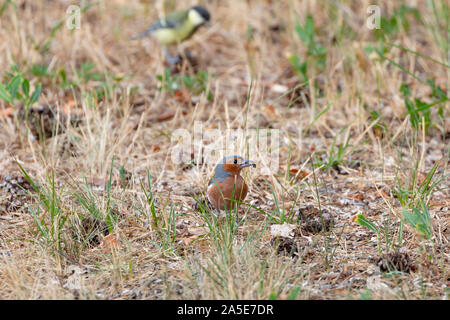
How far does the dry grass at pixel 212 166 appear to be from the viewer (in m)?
3.06

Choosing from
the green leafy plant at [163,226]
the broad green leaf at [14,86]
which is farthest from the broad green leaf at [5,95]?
the green leafy plant at [163,226]

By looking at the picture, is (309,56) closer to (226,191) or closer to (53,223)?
(226,191)

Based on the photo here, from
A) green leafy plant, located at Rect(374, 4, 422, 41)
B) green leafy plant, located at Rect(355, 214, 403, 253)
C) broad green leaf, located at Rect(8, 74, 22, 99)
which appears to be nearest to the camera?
green leafy plant, located at Rect(355, 214, 403, 253)

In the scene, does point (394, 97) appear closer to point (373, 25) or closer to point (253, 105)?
point (253, 105)

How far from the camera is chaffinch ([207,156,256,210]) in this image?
12.2ft

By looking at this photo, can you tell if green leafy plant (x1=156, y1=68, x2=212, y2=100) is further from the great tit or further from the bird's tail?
the bird's tail

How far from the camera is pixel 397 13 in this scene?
6.85 meters

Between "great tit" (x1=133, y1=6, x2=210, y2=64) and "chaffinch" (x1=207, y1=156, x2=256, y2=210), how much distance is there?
310 centimetres

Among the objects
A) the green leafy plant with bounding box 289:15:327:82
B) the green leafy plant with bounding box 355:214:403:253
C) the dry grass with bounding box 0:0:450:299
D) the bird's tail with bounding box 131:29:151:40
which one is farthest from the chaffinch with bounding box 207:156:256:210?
the bird's tail with bounding box 131:29:151:40

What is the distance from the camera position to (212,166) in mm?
4422

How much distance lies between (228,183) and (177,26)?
11.4 ft

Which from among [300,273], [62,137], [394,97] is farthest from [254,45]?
[300,273]

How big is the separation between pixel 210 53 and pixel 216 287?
180 inches

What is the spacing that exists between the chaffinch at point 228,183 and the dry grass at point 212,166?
0.47 ft
